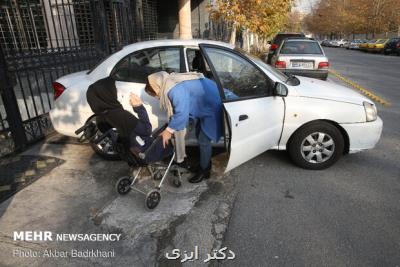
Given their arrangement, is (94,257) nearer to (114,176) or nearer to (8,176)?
(114,176)

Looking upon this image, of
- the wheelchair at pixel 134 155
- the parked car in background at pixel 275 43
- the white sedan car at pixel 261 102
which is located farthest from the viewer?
the parked car in background at pixel 275 43

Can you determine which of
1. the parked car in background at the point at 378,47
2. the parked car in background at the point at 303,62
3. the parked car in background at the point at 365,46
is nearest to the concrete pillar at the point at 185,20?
the parked car in background at the point at 303,62

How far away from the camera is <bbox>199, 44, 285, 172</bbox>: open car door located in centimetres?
336

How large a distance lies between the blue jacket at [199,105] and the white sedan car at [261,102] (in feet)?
0.62

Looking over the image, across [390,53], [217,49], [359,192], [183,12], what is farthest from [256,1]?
[390,53]

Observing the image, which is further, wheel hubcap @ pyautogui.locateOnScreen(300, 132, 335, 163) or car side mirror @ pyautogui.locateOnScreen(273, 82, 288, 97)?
wheel hubcap @ pyautogui.locateOnScreen(300, 132, 335, 163)

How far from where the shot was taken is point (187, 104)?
2.93 m

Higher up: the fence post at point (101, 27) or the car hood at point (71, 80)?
the fence post at point (101, 27)

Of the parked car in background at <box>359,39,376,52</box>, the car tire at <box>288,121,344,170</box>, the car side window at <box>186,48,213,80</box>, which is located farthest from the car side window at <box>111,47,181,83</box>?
the parked car in background at <box>359,39,376,52</box>

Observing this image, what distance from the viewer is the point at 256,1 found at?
1003 centimetres

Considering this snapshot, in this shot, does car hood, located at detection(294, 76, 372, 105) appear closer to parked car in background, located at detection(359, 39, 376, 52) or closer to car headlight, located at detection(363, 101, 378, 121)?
car headlight, located at detection(363, 101, 378, 121)

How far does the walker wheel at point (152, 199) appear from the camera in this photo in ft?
10.0

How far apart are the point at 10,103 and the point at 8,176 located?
3.81 feet

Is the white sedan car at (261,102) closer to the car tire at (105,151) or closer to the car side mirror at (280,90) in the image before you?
the car side mirror at (280,90)
